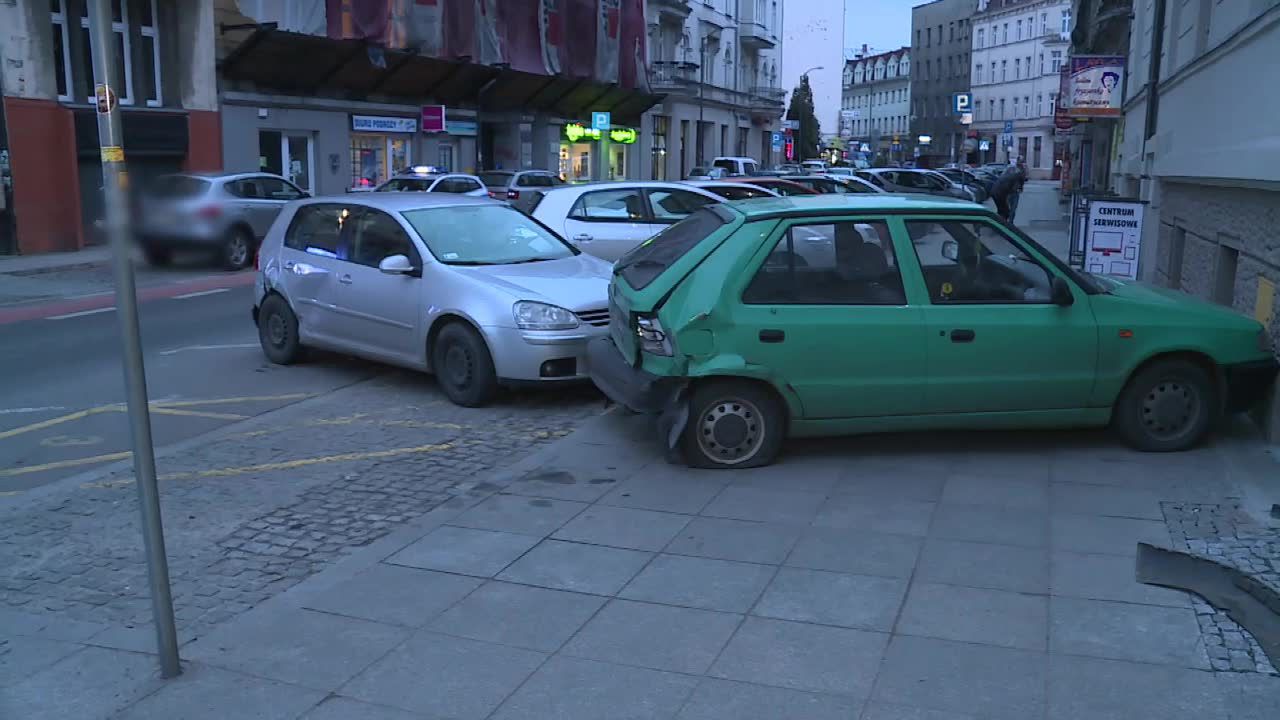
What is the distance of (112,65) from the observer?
4.08 m

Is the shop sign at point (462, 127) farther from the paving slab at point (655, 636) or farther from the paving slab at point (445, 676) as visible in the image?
the paving slab at point (445, 676)

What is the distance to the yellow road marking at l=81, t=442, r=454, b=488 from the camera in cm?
724

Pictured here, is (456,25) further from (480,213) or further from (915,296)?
(915,296)

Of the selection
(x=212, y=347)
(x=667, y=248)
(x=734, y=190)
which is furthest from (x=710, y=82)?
(x=667, y=248)

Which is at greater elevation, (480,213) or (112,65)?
(112,65)

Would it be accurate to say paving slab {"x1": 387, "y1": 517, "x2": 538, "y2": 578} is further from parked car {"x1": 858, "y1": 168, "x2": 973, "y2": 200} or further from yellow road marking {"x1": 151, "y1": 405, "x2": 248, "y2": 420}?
parked car {"x1": 858, "y1": 168, "x2": 973, "y2": 200}

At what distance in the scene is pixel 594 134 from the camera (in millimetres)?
48062

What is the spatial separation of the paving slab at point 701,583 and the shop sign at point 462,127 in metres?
34.8

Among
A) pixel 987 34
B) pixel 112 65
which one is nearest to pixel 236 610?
pixel 112 65

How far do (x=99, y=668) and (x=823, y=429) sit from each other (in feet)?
14.2

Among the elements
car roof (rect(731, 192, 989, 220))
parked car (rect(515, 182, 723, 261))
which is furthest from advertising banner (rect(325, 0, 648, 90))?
car roof (rect(731, 192, 989, 220))

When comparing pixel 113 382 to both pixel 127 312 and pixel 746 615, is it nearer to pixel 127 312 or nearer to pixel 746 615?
pixel 127 312

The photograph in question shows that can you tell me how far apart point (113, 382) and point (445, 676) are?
24.4 ft

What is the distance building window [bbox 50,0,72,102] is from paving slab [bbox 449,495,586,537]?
1154 cm
